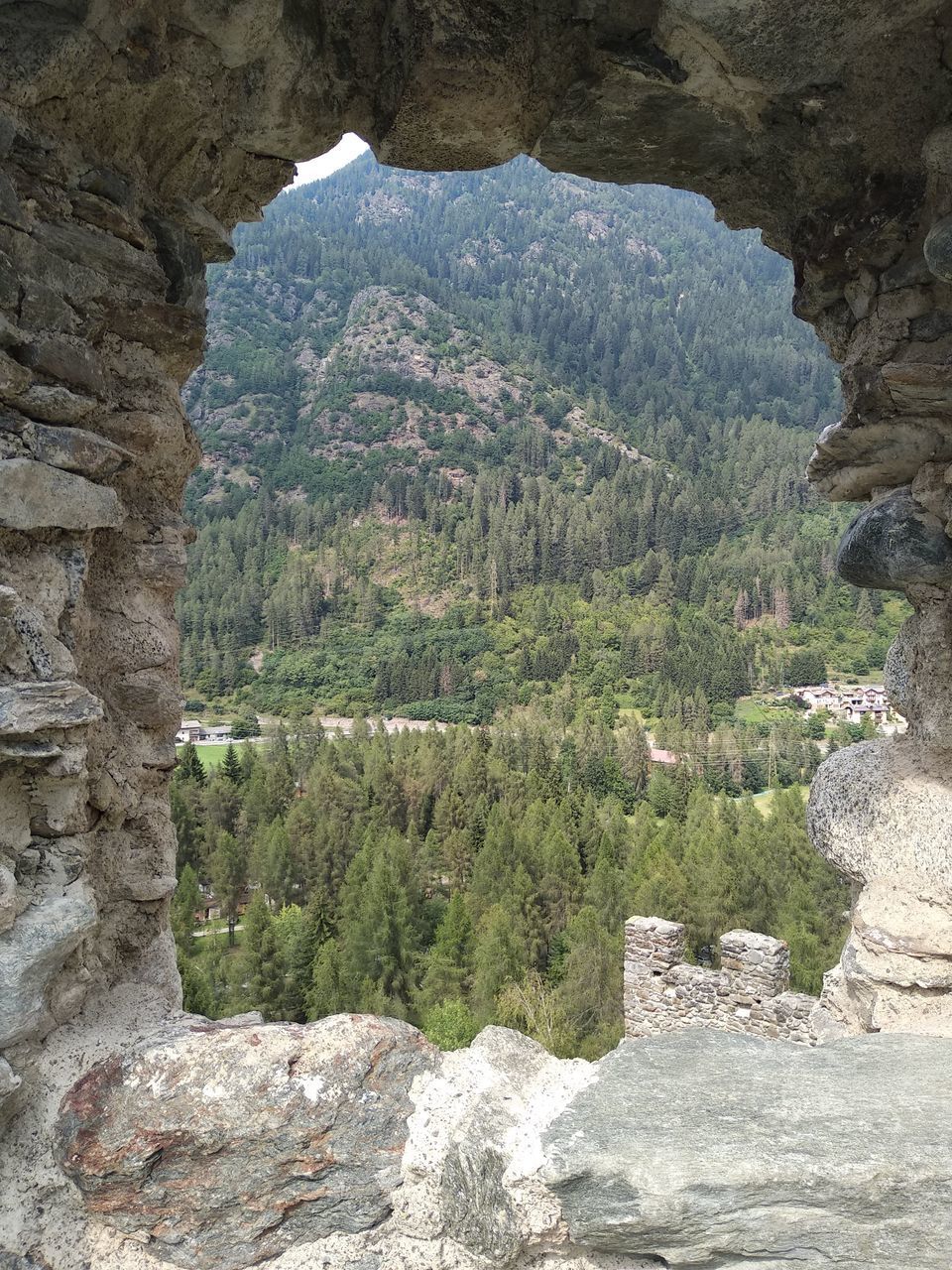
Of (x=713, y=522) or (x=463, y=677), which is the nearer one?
(x=463, y=677)

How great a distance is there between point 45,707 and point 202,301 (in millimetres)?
2147

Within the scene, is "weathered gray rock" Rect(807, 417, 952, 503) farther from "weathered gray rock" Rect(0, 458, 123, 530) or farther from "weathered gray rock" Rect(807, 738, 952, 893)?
"weathered gray rock" Rect(0, 458, 123, 530)

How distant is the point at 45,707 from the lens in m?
2.84

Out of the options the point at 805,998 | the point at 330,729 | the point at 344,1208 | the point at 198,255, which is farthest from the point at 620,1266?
the point at 330,729

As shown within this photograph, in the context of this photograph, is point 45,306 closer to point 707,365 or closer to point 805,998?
point 805,998

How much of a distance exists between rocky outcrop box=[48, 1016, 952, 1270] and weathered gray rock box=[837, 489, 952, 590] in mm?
2391

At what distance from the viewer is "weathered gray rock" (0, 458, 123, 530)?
2.90m

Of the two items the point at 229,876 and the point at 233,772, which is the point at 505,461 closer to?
the point at 233,772

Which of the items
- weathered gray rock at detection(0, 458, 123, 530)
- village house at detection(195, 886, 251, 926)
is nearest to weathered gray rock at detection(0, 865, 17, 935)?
weathered gray rock at detection(0, 458, 123, 530)

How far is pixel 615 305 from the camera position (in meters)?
144

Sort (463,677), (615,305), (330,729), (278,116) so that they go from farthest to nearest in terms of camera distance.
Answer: (615,305) < (463,677) < (330,729) < (278,116)

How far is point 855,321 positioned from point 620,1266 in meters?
4.45

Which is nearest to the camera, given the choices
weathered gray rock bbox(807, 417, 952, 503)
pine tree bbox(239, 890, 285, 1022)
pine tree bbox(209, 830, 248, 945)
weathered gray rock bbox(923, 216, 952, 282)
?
weathered gray rock bbox(923, 216, 952, 282)

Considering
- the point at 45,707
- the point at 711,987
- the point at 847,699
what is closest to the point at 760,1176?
the point at 45,707
